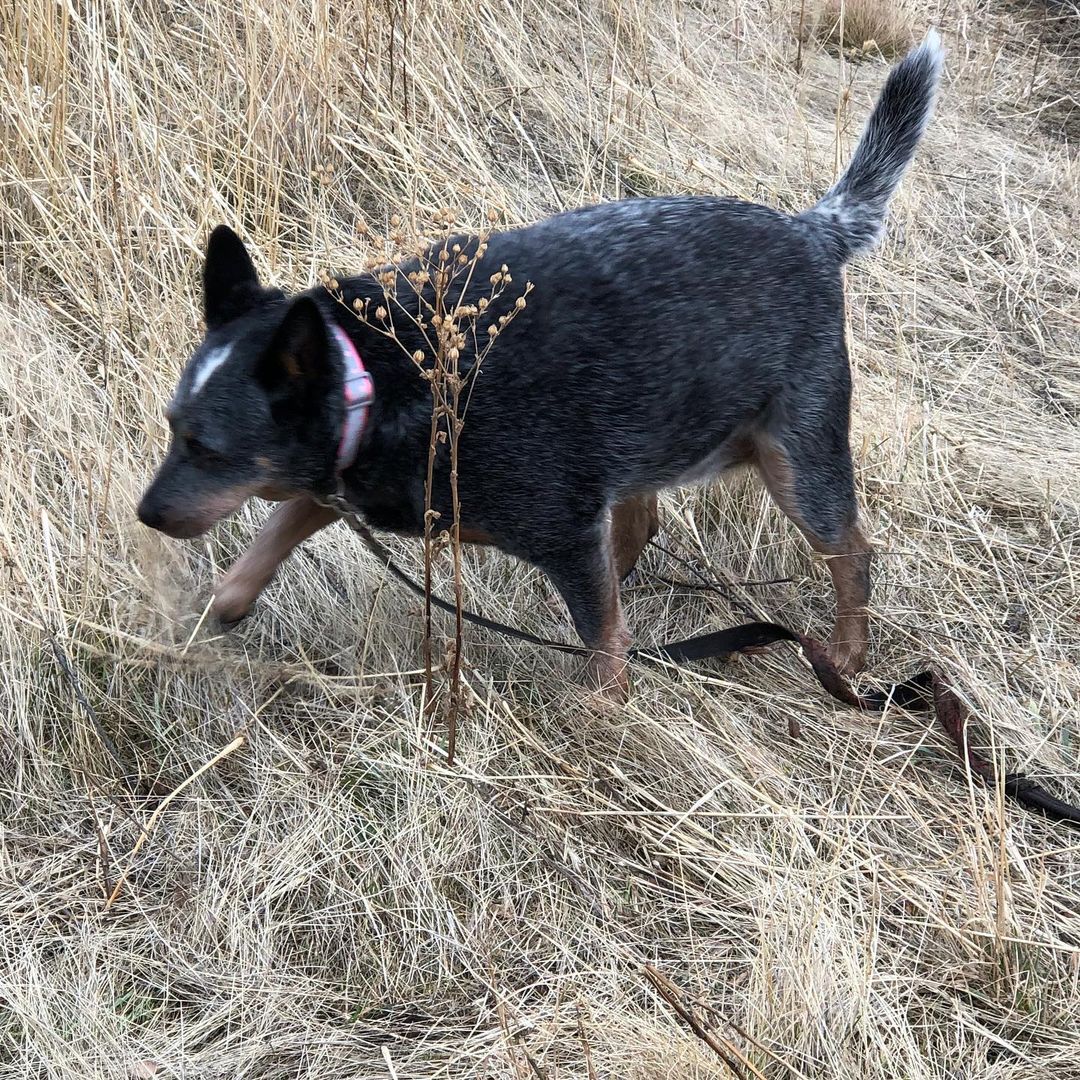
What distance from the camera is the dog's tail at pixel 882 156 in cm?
350

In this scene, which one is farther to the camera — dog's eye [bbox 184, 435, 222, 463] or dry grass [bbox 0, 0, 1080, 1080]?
dog's eye [bbox 184, 435, 222, 463]

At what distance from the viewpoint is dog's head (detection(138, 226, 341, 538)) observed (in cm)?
289

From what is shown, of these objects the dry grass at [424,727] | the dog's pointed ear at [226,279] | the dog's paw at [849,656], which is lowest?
the dog's paw at [849,656]

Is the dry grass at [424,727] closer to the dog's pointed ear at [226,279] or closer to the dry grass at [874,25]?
the dog's pointed ear at [226,279]

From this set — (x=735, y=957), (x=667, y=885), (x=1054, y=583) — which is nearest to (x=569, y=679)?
(x=667, y=885)

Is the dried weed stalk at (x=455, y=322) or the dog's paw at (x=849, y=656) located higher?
the dried weed stalk at (x=455, y=322)

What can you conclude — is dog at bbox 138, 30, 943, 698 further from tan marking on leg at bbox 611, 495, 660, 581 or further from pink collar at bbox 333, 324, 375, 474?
tan marking on leg at bbox 611, 495, 660, 581

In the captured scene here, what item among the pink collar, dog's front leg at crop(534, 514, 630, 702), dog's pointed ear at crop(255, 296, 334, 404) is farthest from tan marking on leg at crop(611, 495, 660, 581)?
dog's pointed ear at crop(255, 296, 334, 404)

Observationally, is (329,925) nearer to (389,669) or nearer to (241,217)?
(389,669)

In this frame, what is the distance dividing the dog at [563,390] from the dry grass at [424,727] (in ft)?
1.14

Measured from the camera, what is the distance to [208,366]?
2914 mm

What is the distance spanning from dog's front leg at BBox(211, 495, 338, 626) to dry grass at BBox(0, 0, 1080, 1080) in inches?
5.1

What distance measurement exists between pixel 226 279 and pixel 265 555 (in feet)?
2.47

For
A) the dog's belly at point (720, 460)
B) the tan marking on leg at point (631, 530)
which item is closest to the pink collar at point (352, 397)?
the dog's belly at point (720, 460)
